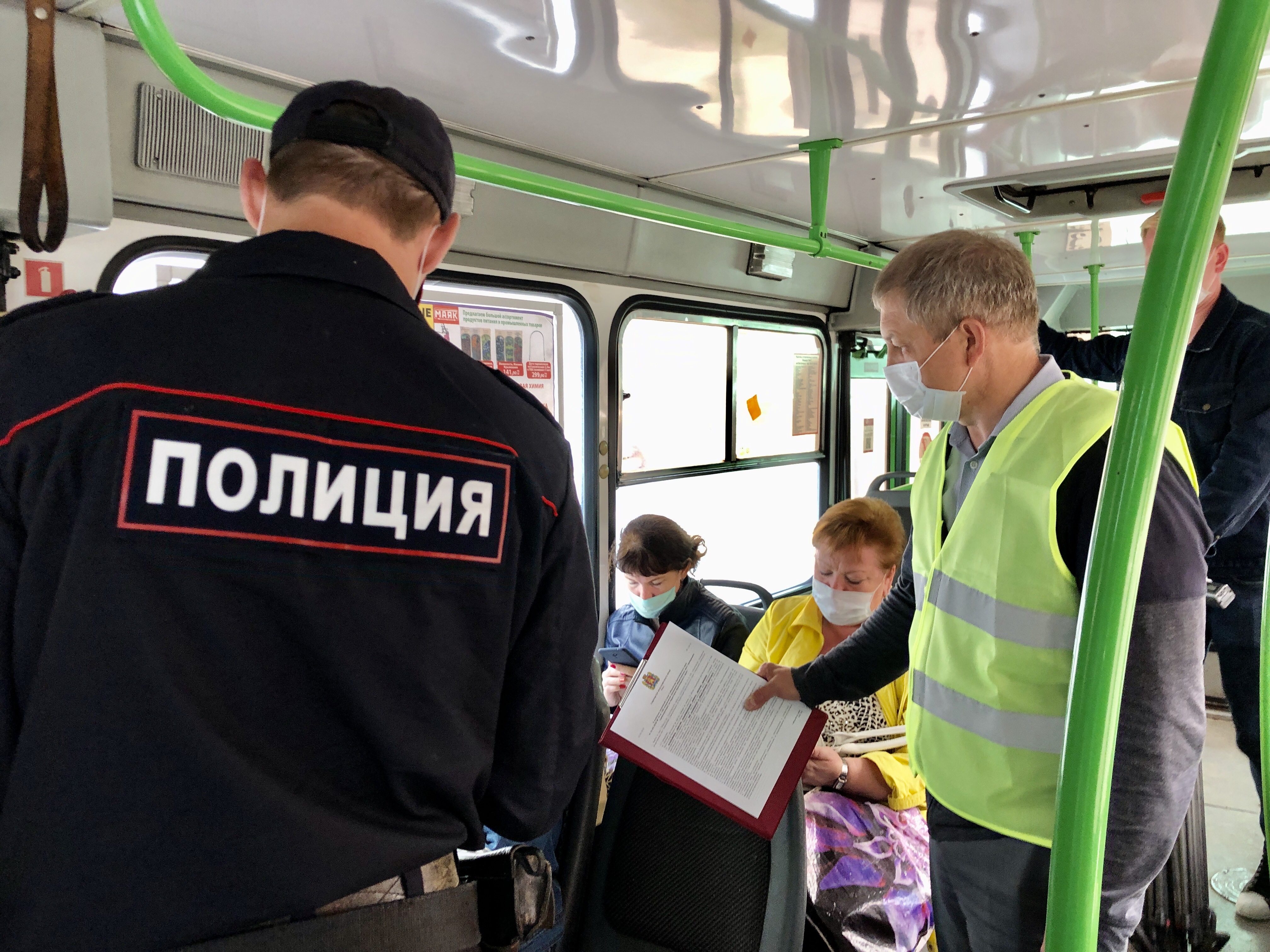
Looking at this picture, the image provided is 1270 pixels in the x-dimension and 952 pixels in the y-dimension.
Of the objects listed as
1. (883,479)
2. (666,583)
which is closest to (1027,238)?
(883,479)

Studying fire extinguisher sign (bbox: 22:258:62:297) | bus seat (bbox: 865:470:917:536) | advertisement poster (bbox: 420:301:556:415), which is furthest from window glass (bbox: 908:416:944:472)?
fire extinguisher sign (bbox: 22:258:62:297)

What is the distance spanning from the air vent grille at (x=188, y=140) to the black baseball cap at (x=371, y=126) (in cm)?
102

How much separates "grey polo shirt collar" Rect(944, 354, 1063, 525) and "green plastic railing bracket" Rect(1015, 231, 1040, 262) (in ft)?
8.03

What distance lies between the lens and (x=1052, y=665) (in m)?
1.29

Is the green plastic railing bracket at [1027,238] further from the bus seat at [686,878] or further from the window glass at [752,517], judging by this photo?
the bus seat at [686,878]

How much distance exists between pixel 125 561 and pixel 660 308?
3061 millimetres

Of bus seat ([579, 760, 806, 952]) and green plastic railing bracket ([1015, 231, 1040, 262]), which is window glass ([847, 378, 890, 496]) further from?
bus seat ([579, 760, 806, 952])

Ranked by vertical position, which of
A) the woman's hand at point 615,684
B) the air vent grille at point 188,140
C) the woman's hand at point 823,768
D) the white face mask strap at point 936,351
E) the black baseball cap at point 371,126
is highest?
the air vent grille at point 188,140

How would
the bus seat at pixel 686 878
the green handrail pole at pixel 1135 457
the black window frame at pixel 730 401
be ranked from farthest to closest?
1. the black window frame at pixel 730 401
2. the bus seat at pixel 686 878
3. the green handrail pole at pixel 1135 457

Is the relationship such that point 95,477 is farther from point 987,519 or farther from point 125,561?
point 987,519

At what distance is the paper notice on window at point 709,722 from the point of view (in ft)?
5.41

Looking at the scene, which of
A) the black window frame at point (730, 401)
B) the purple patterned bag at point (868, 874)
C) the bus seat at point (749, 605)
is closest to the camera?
the purple patterned bag at point (868, 874)

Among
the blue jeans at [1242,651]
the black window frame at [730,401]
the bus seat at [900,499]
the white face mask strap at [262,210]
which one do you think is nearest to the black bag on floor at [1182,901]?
the blue jeans at [1242,651]

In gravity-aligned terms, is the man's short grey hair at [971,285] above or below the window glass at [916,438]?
above
